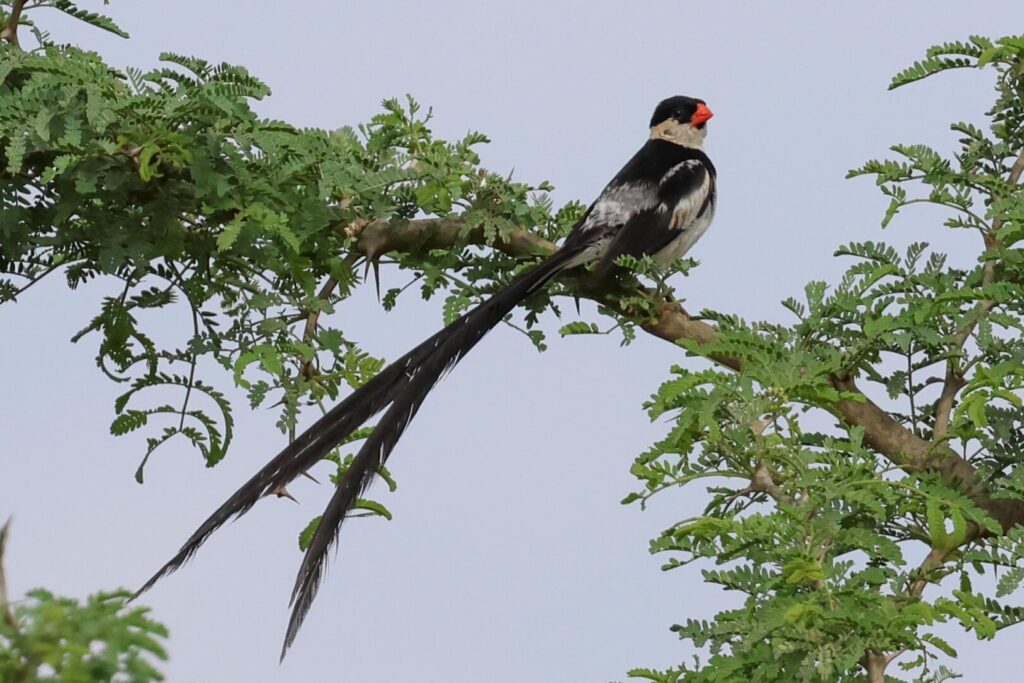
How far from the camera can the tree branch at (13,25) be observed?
4.16 m

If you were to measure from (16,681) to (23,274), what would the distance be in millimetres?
2826

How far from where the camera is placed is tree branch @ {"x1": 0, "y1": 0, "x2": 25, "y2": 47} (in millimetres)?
4156

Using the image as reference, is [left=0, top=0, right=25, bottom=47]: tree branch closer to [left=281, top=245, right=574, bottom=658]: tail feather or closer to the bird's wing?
[left=281, top=245, right=574, bottom=658]: tail feather

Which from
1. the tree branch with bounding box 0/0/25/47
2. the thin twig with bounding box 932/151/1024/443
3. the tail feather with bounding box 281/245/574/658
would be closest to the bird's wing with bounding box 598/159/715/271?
the tail feather with bounding box 281/245/574/658

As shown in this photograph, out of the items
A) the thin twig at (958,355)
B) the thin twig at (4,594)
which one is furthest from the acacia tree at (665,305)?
the thin twig at (4,594)

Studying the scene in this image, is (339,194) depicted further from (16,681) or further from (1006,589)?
(16,681)

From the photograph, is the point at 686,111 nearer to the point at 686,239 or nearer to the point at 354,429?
the point at 686,239

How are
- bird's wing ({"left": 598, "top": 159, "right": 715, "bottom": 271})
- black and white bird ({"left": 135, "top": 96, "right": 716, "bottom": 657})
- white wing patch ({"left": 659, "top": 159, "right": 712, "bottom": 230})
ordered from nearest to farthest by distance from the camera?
black and white bird ({"left": 135, "top": 96, "right": 716, "bottom": 657}), bird's wing ({"left": 598, "top": 159, "right": 715, "bottom": 271}), white wing patch ({"left": 659, "top": 159, "right": 712, "bottom": 230})

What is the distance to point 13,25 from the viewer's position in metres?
4.17

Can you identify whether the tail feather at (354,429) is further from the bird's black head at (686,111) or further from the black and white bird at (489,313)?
the bird's black head at (686,111)

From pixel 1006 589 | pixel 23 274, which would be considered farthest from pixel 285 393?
pixel 1006 589

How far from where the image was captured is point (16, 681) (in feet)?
5.94

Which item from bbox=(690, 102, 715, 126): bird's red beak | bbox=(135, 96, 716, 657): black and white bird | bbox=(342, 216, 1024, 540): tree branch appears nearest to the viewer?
bbox=(135, 96, 716, 657): black and white bird

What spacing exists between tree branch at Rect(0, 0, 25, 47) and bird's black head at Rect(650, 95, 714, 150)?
8.72 ft
